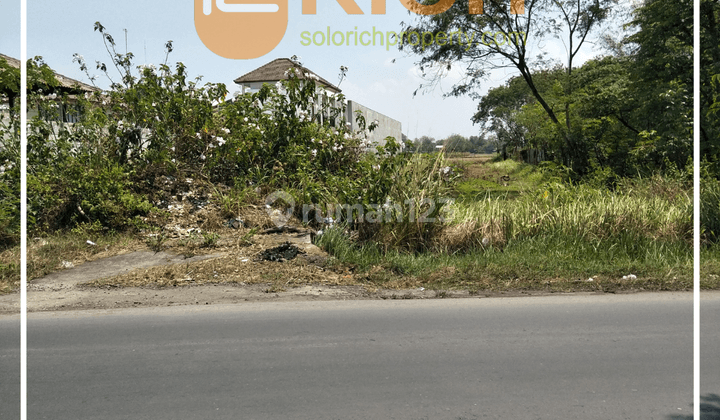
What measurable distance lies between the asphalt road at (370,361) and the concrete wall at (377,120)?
6100 millimetres

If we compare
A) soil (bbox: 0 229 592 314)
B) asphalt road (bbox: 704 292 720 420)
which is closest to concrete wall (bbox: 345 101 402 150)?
soil (bbox: 0 229 592 314)

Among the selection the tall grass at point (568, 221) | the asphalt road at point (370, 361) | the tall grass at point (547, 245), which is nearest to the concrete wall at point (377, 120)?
the tall grass at point (568, 221)

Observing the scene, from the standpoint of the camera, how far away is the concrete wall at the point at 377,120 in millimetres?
13398

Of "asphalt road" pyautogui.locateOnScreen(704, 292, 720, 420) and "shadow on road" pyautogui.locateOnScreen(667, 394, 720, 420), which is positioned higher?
"asphalt road" pyautogui.locateOnScreen(704, 292, 720, 420)

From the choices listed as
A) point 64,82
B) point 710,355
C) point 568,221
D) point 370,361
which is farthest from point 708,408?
point 64,82

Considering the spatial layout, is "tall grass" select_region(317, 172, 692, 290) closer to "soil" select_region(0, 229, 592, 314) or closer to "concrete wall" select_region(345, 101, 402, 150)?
"soil" select_region(0, 229, 592, 314)

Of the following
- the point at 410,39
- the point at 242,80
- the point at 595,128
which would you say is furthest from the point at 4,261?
the point at 242,80

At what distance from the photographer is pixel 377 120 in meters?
13.1

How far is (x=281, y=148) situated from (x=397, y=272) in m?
5.25

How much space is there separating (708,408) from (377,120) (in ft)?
33.9

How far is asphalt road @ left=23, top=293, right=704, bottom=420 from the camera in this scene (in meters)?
3.62

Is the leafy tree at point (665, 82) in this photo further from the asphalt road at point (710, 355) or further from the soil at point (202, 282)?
the soil at point (202, 282)

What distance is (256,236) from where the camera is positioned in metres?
9.15

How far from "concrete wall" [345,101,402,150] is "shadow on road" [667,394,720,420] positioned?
25.9ft
